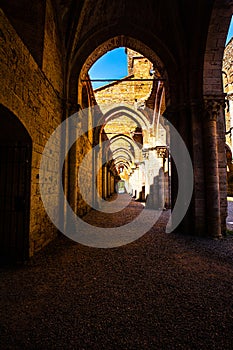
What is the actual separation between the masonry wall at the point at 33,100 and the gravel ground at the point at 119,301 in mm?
755

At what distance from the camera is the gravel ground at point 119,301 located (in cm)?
150

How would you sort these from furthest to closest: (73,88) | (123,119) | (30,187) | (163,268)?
(123,119) < (73,88) < (30,187) < (163,268)

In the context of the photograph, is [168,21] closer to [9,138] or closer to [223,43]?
[223,43]

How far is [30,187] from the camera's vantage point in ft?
10.6

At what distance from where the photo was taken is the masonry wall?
2551 millimetres

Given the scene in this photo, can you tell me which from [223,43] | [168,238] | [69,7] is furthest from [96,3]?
[168,238]

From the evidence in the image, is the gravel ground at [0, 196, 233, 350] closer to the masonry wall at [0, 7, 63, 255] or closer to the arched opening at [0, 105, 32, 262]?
the arched opening at [0, 105, 32, 262]

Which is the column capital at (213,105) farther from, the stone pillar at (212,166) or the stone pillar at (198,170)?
the stone pillar at (198,170)

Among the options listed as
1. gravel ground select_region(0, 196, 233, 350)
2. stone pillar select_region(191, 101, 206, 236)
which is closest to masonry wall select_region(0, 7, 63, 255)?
gravel ground select_region(0, 196, 233, 350)

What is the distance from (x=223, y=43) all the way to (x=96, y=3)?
12.4 feet

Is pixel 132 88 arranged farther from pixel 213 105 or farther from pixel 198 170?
pixel 198 170

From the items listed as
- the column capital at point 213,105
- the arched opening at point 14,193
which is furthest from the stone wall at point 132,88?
the arched opening at point 14,193

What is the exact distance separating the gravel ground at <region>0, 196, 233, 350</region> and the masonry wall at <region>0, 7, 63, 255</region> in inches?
29.7

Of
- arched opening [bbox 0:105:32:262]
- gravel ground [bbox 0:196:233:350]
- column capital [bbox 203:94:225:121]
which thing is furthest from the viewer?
column capital [bbox 203:94:225:121]
